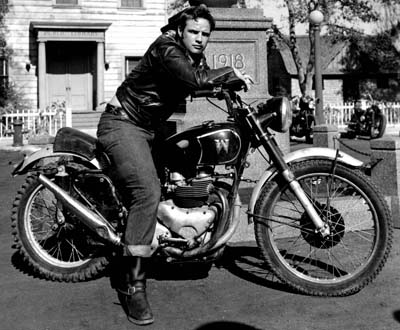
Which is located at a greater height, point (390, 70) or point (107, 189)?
point (390, 70)

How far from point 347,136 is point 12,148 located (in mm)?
12595

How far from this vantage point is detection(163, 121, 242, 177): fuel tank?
11.7 ft

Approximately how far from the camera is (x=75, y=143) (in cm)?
402

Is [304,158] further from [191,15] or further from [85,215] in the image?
[85,215]

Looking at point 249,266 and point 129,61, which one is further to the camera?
point 129,61

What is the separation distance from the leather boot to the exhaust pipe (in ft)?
0.75

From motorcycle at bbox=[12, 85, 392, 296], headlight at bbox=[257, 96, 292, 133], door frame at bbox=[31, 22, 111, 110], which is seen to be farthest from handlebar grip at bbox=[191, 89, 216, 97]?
door frame at bbox=[31, 22, 111, 110]

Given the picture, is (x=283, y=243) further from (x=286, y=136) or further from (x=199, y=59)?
(x=286, y=136)

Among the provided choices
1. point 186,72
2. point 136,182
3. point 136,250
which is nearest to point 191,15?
point 186,72

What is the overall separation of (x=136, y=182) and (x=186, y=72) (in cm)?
78

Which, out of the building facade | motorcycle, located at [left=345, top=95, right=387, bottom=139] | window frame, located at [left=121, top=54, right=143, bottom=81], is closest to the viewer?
motorcycle, located at [left=345, top=95, right=387, bottom=139]

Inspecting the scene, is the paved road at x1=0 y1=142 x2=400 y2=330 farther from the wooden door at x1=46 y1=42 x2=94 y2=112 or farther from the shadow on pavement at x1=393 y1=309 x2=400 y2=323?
the wooden door at x1=46 y1=42 x2=94 y2=112

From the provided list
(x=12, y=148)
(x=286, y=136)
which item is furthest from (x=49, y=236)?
(x=12, y=148)

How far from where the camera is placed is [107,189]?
389 centimetres
